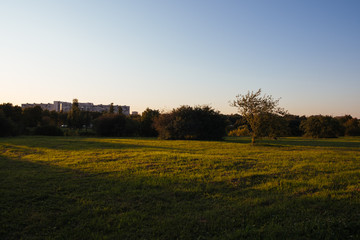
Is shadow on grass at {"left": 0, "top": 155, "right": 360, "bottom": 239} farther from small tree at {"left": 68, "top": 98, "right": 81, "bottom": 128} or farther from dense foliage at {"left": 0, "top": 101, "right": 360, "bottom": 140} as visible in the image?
small tree at {"left": 68, "top": 98, "right": 81, "bottom": 128}

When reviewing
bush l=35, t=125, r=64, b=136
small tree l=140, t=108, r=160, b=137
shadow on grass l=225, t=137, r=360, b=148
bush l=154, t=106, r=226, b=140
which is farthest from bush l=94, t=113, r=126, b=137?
shadow on grass l=225, t=137, r=360, b=148

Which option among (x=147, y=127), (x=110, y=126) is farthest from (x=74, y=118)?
(x=147, y=127)

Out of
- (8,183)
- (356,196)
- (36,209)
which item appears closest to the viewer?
(36,209)

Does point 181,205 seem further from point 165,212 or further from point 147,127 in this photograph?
point 147,127

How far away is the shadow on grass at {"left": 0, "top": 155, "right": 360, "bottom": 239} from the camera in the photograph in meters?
4.96

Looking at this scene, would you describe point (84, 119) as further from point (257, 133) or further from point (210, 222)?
point (210, 222)

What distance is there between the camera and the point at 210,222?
545cm

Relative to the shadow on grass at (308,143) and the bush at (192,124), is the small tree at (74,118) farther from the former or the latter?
the shadow on grass at (308,143)

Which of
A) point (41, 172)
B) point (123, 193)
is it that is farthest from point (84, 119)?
point (123, 193)

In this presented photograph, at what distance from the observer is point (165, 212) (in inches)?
242

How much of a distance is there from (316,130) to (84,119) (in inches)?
2626

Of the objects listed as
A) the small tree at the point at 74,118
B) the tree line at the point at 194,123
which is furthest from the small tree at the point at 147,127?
the small tree at the point at 74,118

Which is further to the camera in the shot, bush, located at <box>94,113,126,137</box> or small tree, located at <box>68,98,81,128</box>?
small tree, located at <box>68,98,81,128</box>

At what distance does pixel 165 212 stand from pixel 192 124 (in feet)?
113
